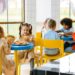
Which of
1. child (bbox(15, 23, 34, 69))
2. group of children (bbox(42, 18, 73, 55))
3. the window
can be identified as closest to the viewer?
child (bbox(15, 23, 34, 69))

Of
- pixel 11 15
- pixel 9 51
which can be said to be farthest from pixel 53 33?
pixel 11 15

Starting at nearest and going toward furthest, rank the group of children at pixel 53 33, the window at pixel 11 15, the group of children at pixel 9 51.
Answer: the group of children at pixel 9 51
the group of children at pixel 53 33
the window at pixel 11 15

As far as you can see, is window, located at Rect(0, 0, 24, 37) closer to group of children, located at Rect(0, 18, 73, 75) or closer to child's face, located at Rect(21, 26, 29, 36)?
group of children, located at Rect(0, 18, 73, 75)

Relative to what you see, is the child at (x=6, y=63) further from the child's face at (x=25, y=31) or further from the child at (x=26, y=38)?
the child's face at (x=25, y=31)

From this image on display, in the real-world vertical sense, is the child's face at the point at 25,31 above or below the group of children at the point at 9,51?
above

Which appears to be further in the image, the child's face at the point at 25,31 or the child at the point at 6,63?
the child's face at the point at 25,31

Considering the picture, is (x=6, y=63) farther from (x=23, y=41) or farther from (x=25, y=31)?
(x=25, y=31)

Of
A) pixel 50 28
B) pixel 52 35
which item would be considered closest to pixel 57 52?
pixel 52 35

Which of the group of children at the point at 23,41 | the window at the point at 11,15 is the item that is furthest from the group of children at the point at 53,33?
the window at the point at 11,15

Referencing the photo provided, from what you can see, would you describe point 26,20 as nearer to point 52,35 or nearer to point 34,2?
point 34,2

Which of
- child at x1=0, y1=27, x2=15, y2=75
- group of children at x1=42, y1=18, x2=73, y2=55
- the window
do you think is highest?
the window

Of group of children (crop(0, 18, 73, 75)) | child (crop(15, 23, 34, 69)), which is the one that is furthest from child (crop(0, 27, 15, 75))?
child (crop(15, 23, 34, 69))

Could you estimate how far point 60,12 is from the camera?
19.9ft

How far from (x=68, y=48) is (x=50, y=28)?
472 mm
